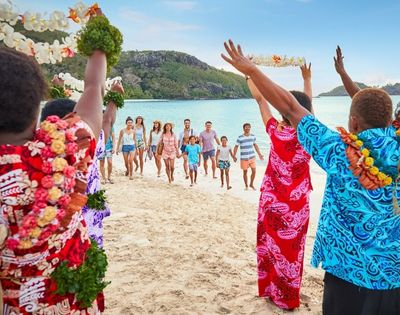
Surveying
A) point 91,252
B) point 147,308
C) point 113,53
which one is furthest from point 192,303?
point 113,53

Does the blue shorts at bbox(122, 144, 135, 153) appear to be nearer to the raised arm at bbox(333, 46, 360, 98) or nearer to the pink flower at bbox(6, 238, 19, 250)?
the raised arm at bbox(333, 46, 360, 98)

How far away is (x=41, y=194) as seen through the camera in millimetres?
1582

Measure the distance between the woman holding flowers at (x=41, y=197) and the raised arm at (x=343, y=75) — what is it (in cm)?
263

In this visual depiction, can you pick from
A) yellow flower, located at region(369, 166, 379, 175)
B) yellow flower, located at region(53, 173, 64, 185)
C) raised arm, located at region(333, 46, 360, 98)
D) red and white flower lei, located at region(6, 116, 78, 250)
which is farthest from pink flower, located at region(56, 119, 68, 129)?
raised arm, located at region(333, 46, 360, 98)

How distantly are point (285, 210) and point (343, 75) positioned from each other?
150cm

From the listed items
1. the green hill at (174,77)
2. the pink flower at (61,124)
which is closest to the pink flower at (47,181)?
the pink flower at (61,124)

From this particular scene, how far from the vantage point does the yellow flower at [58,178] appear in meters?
1.62

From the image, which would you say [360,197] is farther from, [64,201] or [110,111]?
[110,111]

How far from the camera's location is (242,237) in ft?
23.4

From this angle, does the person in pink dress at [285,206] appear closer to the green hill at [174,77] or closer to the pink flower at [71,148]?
the pink flower at [71,148]

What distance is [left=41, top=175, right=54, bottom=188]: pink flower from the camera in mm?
1588

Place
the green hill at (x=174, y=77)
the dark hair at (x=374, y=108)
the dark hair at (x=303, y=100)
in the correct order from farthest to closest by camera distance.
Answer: the green hill at (x=174, y=77) < the dark hair at (x=303, y=100) < the dark hair at (x=374, y=108)

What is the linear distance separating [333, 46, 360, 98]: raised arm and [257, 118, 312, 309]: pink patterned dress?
2.36 feet

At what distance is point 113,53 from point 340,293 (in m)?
2.00
